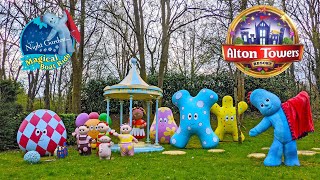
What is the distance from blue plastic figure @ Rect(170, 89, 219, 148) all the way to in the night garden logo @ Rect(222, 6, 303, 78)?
6.29 ft

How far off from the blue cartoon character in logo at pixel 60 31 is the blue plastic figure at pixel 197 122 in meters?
4.19

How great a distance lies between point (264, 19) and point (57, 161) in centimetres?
703

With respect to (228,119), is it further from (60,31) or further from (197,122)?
(60,31)

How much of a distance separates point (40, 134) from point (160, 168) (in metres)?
3.94

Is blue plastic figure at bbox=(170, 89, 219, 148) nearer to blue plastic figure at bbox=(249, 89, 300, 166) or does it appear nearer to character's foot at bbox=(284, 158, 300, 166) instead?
blue plastic figure at bbox=(249, 89, 300, 166)

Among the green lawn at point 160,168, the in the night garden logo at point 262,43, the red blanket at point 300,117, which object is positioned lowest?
the green lawn at point 160,168

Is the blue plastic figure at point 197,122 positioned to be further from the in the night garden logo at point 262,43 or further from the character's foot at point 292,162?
the character's foot at point 292,162

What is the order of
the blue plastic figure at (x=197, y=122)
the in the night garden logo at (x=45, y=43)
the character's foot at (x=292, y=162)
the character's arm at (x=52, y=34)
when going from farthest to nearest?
the blue plastic figure at (x=197, y=122) → the character's arm at (x=52, y=34) → the in the night garden logo at (x=45, y=43) → the character's foot at (x=292, y=162)

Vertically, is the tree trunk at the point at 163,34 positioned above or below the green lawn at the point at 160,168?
above

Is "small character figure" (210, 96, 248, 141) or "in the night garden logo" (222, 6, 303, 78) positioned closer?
"in the night garden logo" (222, 6, 303, 78)

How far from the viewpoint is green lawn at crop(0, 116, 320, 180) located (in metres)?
6.80

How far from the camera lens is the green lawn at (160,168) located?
6801 millimetres

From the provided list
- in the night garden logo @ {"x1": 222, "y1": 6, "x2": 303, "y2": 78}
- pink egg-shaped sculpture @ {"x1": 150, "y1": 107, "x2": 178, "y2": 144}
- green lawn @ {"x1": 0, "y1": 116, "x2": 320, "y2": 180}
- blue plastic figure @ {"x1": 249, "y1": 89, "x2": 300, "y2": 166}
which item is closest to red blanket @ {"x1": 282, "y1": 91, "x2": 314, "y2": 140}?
blue plastic figure @ {"x1": 249, "y1": 89, "x2": 300, "y2": 166}

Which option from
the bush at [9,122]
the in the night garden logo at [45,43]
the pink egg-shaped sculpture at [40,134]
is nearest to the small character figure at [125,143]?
the pink egg-shaped sculpture at [40,134]
